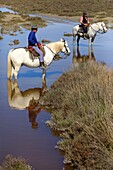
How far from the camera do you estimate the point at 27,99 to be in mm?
14703

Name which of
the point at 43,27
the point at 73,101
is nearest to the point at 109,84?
the point at 73,101

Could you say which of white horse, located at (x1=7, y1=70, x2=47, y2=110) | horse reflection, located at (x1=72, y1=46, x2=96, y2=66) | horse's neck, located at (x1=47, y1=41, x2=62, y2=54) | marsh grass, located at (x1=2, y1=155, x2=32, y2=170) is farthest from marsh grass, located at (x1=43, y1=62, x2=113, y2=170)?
horse reflection, located at (x1=72, y1=46, x2=96, y2=66)

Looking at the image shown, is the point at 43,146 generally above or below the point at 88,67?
below

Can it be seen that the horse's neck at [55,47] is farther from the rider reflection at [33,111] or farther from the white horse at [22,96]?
the rider reflection at [33,111]

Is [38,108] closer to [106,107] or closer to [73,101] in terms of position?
[73,101]

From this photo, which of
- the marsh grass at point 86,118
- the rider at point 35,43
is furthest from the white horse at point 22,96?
the rider at point 35,43

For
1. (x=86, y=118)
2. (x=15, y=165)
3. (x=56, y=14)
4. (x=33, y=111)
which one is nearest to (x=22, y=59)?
(x=33, y=111)

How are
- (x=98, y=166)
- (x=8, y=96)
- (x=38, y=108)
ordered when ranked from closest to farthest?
(x=98, y=166) < (x=38, y=108) < (x=8, y=96)

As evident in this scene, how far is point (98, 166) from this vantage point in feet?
26.8

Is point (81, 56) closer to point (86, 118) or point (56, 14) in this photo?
point (86, 118)

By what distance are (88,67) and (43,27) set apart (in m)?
27.1

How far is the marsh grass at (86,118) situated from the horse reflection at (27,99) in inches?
20.9

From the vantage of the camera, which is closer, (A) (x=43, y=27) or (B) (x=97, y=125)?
(B) (x=97, y=125)

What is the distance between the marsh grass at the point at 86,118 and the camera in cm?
857
